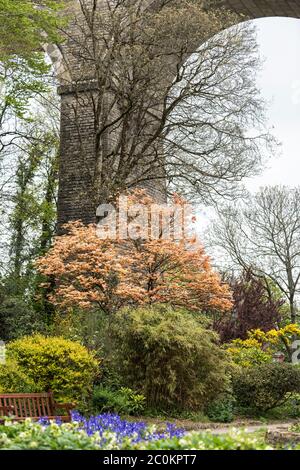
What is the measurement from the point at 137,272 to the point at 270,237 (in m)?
11.4

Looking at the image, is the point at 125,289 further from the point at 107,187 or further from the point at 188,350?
the point at 107,187

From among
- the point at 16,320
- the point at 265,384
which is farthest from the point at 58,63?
the point at 265,384

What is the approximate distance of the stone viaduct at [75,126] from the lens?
1709 cm

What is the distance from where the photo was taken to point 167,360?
10.6m

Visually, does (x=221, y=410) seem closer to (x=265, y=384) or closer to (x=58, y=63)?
(x=265, y=384)

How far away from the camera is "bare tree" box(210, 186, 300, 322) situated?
24094 millimetres

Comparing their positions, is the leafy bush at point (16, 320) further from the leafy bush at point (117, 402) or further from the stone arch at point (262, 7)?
the stone arch at point (262, 7)

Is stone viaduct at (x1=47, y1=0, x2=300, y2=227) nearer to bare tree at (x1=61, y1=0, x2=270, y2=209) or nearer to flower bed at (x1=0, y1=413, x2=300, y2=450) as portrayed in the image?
bare tree at (x1=61, y1=0, x2=270, y2=209)

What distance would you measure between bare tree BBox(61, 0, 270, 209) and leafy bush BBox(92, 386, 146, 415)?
628 centimetres

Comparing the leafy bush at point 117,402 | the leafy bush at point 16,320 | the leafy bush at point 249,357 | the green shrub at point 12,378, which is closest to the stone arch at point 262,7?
the leafy bush at point 249,357

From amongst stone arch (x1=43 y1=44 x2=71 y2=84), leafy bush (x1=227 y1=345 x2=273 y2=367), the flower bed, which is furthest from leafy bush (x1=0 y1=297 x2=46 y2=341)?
the flower bed

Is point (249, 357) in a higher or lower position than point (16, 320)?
lower

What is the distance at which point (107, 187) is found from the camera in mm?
15859
